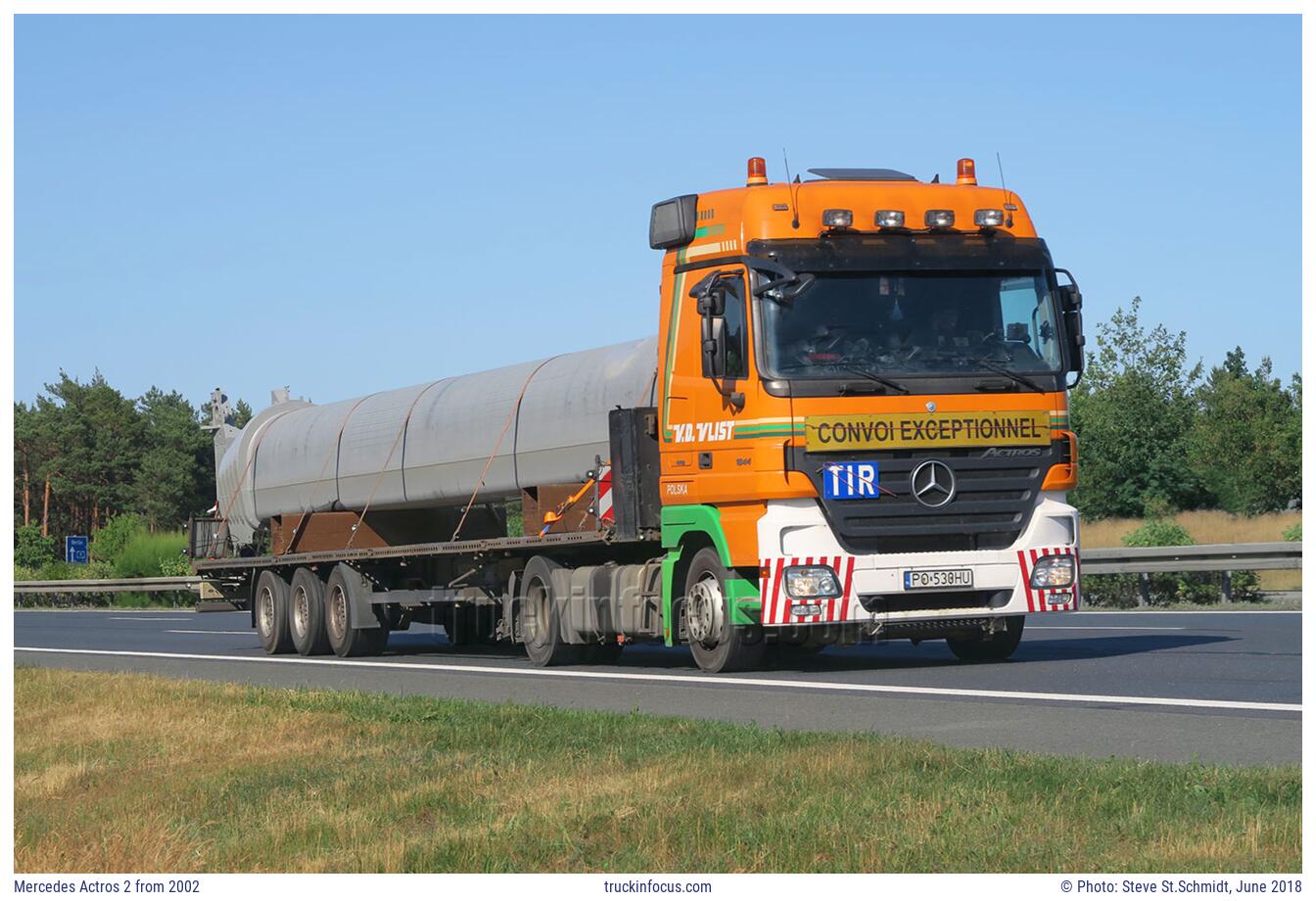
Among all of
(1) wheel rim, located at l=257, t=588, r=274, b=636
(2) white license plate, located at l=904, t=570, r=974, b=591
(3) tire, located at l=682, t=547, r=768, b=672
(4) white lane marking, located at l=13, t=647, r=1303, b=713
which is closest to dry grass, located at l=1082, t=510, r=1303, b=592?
(1) wheel rim, located at l=257, t=588, r=274, b=636

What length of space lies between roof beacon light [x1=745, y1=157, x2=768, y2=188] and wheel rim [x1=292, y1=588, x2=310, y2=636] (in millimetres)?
9358

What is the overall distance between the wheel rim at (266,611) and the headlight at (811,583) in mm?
10692

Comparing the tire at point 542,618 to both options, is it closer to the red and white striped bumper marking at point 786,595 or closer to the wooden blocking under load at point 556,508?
the wooden blocking under load at point 556,508

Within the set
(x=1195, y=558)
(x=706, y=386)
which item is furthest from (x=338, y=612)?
(x=1195, y=558)

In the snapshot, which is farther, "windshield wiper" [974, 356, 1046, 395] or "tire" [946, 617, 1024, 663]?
"tire" [946, 617, 1024, 663]

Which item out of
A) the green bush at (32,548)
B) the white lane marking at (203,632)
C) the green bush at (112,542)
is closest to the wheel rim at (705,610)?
the white lane marking at (203,632)

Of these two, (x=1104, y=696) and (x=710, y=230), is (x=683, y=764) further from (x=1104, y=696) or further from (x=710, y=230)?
(x=710, y=230)

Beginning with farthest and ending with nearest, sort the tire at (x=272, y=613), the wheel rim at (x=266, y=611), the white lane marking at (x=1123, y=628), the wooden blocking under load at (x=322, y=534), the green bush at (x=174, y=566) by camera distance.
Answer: the green bush at (x=174, y=566) < the wheel rim at (x=266, y=611) < the tire at (x=272, y=613) < the wooden blocking under load at (x=322, y=534) < the white lane marking at (x=1123, y=628)

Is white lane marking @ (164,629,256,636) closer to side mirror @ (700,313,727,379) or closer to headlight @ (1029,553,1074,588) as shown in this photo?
side mirror @ (700,313,727,379)

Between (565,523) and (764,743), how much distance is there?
26.5 feet

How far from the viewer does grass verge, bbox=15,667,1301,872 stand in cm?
725

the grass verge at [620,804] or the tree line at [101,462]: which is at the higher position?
the tree line at [101,462]

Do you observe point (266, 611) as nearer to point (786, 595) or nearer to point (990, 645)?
point (990, 645)

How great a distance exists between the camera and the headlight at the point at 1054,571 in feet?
49.8
